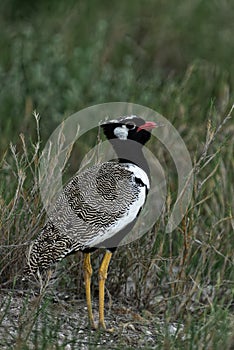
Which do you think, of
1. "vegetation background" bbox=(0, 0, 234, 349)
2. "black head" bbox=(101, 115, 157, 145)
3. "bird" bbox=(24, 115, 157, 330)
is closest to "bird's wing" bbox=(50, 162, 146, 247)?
"bird" bbox=(24, 115, 157, 330)

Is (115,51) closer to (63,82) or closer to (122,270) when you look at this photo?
(63,82)

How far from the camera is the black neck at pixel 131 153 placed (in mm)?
2703

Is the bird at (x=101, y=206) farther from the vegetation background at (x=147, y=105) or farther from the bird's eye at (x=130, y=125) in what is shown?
the vegetation background at (x=147, y=105)

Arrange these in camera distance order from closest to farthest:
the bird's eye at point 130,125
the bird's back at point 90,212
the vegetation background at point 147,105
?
the bird's back at point 90,212, the bird's eye at point 130,125, the vegetation background at point 147,105

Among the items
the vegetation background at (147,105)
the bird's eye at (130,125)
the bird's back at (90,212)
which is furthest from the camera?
the vegetation background at (147,105)

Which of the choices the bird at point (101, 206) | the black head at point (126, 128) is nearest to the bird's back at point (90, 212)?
the bird at point (101, 206)

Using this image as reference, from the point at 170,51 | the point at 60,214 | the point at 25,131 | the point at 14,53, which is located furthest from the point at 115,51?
the point at 60,214

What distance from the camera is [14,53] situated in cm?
481

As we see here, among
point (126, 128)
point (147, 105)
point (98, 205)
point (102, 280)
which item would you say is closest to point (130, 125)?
point (126, 128)

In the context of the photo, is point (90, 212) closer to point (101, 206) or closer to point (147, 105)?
point (101, 206)

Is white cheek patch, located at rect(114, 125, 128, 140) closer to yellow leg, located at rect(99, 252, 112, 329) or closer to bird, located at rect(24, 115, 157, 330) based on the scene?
bird, located at rect(24, 115, 157, 330)

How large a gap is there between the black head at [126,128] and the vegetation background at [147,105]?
0.23 metres

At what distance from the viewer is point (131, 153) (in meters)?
2.71

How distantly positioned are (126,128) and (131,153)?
0.09m
